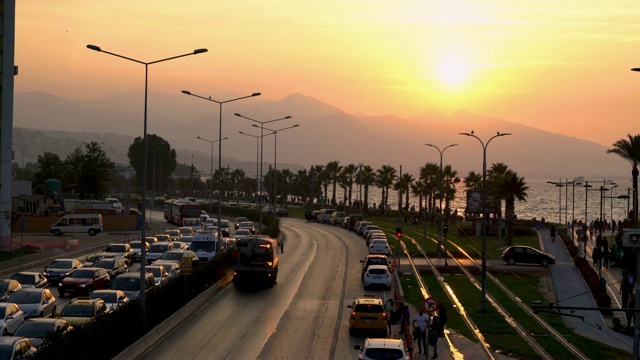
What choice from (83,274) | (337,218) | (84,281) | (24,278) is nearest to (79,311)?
(24,278)

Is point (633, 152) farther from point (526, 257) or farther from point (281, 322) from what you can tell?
point (281, 322)

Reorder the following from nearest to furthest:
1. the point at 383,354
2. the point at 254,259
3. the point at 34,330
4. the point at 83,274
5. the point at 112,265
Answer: the point at 383,354, the point at 34,330, the point at 83,274, the point at 254,259, the point at 112,265

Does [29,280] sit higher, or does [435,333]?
[29,280]

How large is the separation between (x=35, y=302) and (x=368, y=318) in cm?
1301

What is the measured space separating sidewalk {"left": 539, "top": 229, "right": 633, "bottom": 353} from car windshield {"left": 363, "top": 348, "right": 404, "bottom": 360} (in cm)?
507

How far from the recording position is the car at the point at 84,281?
41.3m

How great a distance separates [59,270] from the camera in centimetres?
4666

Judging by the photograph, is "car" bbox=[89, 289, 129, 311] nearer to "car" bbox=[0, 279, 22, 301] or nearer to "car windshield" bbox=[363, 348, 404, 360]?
"car" bbox=[0, 279, 22, 301]

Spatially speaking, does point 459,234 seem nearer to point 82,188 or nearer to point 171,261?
point 171,261

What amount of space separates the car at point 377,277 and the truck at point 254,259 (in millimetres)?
5441

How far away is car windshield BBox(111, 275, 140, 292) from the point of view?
38.5 meters

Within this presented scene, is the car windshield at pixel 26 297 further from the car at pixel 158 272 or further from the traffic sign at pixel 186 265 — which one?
the car at pixel 158 272

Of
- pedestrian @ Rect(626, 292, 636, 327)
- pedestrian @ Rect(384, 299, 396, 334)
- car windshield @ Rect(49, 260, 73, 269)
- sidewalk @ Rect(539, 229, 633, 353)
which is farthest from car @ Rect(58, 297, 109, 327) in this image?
pedestrian @ Rect(626, 292, 636, 327)

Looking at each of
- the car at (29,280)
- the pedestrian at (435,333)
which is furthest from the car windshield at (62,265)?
the pedestrian at (435,333)
